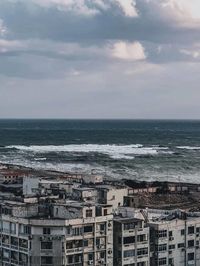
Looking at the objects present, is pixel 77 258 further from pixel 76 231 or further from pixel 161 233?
pixel 161 233

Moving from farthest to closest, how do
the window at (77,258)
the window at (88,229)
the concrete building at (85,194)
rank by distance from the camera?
the concrete building at (85,194), the window at (88,229), the window at (77,258)

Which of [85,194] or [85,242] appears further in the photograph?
[85,194]

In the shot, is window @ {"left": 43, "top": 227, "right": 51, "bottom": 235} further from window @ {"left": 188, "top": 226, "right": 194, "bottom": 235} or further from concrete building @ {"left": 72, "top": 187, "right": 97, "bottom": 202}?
window @ {"left": 188, "top": 226, "right": 194, "bottom": 235}

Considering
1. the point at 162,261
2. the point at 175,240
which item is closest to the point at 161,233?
the point at 175,240

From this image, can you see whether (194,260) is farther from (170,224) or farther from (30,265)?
(30,265)

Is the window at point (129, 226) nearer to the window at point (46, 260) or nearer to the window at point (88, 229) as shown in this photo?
the window at point (88, 229)

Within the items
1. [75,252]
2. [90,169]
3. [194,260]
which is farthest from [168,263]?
[90,169]

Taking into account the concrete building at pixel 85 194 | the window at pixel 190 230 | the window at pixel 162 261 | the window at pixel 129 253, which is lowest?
Result: the window at pixel 162 261

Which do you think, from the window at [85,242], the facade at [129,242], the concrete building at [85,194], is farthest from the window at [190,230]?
the concrete building at [85,194]
